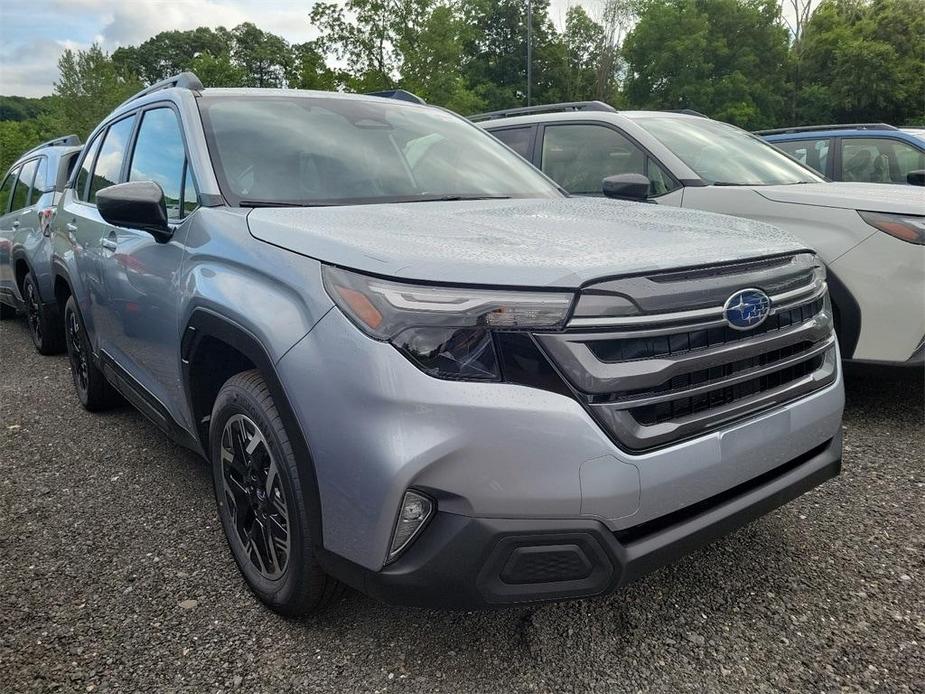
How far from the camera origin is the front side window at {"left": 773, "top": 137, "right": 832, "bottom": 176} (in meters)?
6.82

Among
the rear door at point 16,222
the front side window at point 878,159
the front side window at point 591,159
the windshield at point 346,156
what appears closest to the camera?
the windshield at point 346,156

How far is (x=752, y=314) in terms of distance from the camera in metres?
1.88

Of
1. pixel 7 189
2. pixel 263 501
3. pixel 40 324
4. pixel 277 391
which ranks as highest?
pixel 7 189

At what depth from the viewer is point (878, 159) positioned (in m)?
6.66

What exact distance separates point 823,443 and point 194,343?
6.58 ft

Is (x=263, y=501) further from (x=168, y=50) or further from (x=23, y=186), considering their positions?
(x=168, y=50)

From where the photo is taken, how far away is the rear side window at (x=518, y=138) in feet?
17.7

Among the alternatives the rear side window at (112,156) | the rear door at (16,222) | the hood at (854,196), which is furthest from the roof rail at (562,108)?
the rear door at (16,222)

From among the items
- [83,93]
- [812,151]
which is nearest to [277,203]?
[812,151]

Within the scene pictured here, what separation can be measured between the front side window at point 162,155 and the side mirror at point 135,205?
0.13 m

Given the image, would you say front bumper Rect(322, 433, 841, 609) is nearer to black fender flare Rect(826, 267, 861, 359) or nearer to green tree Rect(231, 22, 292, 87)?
black fender flare Rect(826, 267, 861, 359)

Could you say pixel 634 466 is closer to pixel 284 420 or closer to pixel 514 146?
pixel 284 420

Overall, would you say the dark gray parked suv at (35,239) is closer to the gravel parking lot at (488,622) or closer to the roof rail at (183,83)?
the roof rail at (183,83)

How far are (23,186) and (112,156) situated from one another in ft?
13.1
